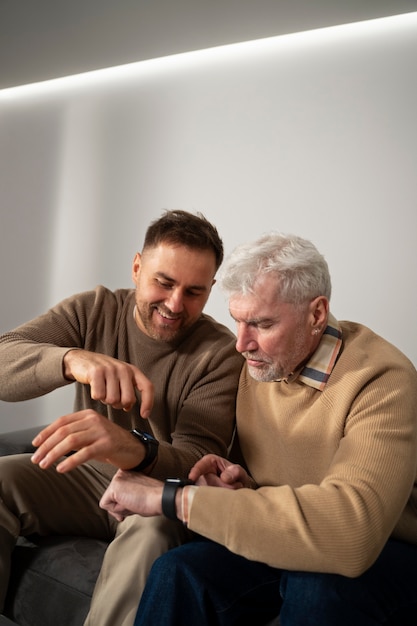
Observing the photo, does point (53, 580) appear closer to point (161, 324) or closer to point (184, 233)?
point (161, 324)

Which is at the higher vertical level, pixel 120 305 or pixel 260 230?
pixel 260 230

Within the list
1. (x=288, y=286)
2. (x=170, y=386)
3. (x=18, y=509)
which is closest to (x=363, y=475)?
(x=288, y=286)

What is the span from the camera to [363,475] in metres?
1.29

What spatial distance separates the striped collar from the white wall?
1243 mm

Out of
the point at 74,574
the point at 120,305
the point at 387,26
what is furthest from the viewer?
the point at 387,26

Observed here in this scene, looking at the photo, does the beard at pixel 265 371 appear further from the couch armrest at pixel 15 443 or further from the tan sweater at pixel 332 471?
the couch armrest at pixel 15 443

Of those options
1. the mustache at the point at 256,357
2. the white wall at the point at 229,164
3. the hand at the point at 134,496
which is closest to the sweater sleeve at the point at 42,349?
the hand at the point at 134,496

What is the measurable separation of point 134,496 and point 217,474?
0.28 metres

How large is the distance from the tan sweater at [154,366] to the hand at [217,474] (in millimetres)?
100

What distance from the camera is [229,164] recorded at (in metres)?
3.27

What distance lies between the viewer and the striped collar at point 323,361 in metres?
1.58

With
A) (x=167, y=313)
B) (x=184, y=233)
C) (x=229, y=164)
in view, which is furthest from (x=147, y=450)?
(x=229, y=164)

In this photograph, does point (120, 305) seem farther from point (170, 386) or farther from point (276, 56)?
point (276, 56)

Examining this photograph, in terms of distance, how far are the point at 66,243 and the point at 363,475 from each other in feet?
9.69
